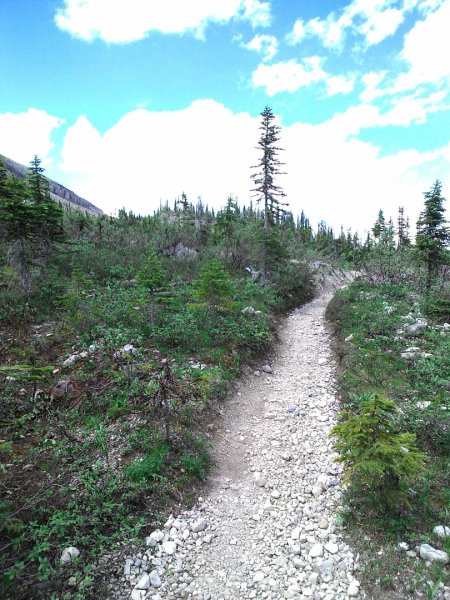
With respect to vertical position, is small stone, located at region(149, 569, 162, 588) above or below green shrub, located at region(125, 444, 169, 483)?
below

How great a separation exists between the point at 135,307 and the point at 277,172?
52.3ft

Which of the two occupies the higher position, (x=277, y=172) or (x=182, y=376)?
(x=277, y=172)

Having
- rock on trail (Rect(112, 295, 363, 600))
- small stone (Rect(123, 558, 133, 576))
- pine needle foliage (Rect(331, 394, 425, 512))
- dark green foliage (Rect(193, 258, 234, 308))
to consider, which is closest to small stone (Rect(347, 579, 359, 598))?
rock on trail (Rect(112, 295, 363, 600))

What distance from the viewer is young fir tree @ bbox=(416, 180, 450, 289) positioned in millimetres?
20906

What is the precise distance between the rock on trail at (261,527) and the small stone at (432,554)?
33.5 inches

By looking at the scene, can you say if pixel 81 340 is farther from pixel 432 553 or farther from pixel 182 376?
pixel 432 553

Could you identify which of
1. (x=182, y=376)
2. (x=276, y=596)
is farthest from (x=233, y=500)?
(x=182, y=376)

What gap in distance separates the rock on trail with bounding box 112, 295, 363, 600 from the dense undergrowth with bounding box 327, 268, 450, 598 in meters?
0.44

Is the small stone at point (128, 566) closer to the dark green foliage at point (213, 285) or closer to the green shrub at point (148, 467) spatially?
the green shrub at point (148, 467)

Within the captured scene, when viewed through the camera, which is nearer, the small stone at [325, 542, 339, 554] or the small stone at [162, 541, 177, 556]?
the small stone at [325, 542, 339, 554]

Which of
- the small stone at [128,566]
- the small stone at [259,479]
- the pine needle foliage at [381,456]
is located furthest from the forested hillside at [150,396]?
the small stone at [259,479]

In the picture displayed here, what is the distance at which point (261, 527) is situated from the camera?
519 centimetres

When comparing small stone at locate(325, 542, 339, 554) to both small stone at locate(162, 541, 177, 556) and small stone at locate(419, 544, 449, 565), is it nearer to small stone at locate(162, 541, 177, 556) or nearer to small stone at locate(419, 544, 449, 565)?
small stone at locate(419, 544, 449, 565)

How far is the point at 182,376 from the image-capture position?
8844 millimetres
